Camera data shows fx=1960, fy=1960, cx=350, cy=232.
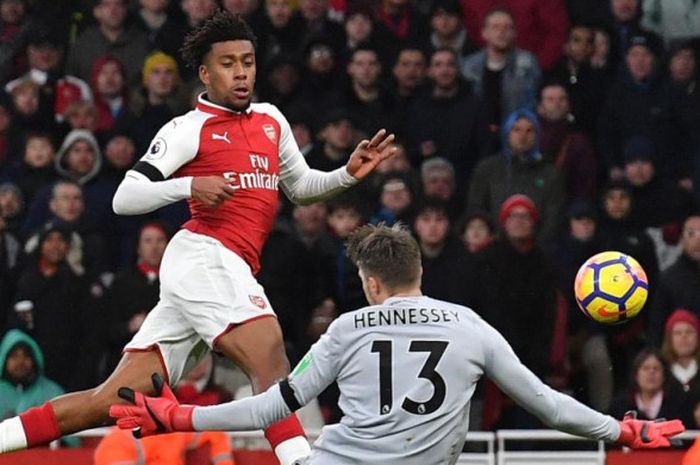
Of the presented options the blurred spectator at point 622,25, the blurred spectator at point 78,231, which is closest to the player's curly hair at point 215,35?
the blurred spectator at point 78,231

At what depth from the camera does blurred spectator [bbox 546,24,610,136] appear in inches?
546

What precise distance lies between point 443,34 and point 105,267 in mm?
3094

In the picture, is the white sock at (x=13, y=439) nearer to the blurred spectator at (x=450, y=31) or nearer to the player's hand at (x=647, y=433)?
the player's hand at (x=647, y=433)

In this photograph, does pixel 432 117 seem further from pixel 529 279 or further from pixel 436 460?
pixel 436 460

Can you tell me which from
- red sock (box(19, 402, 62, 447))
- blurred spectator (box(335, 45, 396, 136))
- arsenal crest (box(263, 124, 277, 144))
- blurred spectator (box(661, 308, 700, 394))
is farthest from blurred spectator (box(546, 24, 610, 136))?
red sock (box(19, 402, 62, 447))

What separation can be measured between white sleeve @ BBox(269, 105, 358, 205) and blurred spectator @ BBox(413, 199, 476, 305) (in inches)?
127

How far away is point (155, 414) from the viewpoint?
293 inches

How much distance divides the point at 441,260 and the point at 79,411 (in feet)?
14.3

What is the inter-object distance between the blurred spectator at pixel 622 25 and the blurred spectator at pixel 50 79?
389 cm

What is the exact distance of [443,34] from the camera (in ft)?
47.3

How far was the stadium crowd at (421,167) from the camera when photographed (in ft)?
40.6

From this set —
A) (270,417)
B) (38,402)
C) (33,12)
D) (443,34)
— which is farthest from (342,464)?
(33,12)

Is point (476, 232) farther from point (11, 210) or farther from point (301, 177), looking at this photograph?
point (301, 177)

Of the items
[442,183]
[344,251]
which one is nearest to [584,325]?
[442,183]
